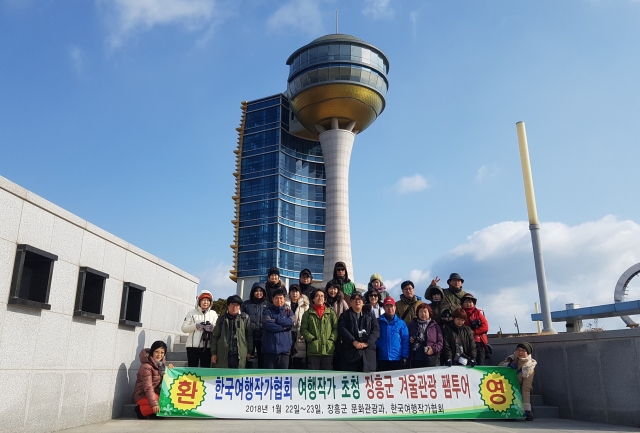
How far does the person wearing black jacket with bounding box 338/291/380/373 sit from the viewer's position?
7941mm

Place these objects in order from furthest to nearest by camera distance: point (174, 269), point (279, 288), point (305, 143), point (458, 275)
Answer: point (305, 143) < point (174, 269) < point (458, 275) < point (279, 288)

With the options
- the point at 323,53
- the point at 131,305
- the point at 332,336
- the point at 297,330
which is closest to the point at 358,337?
the point at 332,336

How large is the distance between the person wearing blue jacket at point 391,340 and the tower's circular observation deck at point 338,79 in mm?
42224

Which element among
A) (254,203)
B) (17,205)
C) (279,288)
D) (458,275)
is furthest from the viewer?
(254,203)

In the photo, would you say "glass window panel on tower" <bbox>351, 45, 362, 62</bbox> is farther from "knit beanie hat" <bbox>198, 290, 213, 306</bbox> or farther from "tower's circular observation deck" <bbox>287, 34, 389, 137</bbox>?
"knit beanie hat" <bbox>198, 290, 213, 306</bbox>

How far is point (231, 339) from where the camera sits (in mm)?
7910

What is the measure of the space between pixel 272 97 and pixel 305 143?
7664mm

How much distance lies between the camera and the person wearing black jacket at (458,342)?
822 centimetres

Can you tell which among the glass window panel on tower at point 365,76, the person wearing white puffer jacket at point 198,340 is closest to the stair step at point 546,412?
the person wearing white puffer jacket at point 198,340

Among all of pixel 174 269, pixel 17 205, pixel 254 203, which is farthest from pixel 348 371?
pixel 254 203

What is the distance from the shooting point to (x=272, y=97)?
211 feet

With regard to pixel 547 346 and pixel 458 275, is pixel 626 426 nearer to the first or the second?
pixel 547 346

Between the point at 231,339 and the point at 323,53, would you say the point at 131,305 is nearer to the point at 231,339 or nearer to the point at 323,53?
the point at 231,339

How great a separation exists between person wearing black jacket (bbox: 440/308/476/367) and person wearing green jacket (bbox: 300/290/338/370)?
197 centimetres
